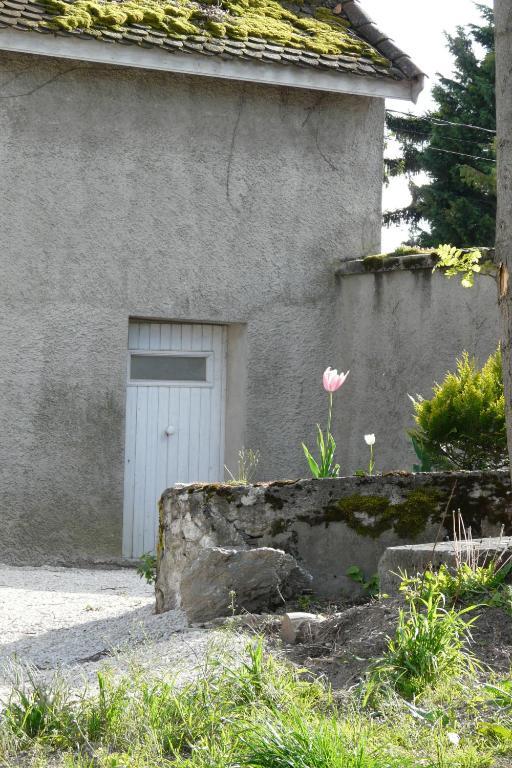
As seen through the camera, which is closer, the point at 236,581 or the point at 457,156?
the point at 236,581

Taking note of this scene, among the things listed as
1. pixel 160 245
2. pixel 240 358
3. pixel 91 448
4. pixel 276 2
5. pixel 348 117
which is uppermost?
pixel 276 2

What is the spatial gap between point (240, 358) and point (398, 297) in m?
1.76

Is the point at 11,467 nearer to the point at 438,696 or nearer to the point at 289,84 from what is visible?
the point at 289,84

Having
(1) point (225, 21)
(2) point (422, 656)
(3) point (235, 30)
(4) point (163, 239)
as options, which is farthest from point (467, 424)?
(1) point (225, 21)

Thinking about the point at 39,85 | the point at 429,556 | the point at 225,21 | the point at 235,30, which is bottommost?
the point at 429,556

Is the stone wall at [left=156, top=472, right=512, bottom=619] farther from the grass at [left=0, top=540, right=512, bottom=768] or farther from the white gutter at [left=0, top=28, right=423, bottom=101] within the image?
the white gutter at [left=0, top=28, right=423, bottom=101]

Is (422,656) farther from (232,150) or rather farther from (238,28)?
→ (238,28)

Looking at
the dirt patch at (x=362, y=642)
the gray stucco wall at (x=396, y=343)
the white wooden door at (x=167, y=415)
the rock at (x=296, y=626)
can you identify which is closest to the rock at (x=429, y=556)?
the dirt patch at (x=362, y=642)

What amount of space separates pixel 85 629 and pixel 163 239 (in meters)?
5.31

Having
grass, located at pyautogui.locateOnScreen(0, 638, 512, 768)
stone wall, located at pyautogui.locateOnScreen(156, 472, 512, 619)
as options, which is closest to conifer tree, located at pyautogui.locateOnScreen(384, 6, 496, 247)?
stone wall, located at pyautogui.locateOnScreen(156, 472, 512, 619)

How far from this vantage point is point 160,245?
1134 centimetres

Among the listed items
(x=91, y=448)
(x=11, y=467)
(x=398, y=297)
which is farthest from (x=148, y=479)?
(x=398, y=297)

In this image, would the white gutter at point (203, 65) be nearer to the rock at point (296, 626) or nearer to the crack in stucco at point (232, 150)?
the crack in stucco at point (232, 150)

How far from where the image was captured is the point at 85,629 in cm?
695
